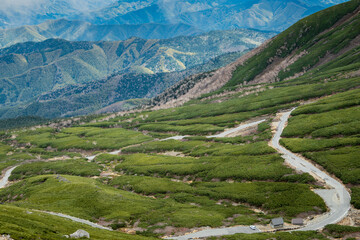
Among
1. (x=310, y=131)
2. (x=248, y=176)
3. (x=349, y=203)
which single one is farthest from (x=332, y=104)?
(x=349, y=203)

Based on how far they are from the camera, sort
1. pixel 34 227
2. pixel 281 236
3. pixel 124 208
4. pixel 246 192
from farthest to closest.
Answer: pixel 246 192, pixel 124 208, pixel 281 236, pixel 34 227

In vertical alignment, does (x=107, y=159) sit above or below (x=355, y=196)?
above

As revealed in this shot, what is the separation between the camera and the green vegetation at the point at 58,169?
502 feet

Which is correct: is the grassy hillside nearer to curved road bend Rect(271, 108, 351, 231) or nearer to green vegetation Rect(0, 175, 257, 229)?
green vegetation Rect(0, 175, 257, 229)

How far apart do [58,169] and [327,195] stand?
139 meters

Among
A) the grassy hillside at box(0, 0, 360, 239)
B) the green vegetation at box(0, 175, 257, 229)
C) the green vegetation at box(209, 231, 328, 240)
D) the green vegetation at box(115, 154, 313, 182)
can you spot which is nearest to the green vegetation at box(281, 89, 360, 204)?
the grassy hillside at box(0, 0, 360, 239)

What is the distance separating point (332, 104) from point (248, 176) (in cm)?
8361

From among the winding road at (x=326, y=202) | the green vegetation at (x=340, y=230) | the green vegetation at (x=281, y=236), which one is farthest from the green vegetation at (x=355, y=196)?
the green vegetation at (x=281, y=236)

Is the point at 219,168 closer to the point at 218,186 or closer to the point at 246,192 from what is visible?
the point at 218,186

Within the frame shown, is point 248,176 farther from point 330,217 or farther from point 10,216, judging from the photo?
point 10,216

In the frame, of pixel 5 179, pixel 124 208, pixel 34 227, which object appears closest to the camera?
pixel 34 227

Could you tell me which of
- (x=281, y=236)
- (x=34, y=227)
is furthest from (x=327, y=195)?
(x=34, y=227)

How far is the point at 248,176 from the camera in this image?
99062 mm

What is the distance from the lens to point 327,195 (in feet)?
245
